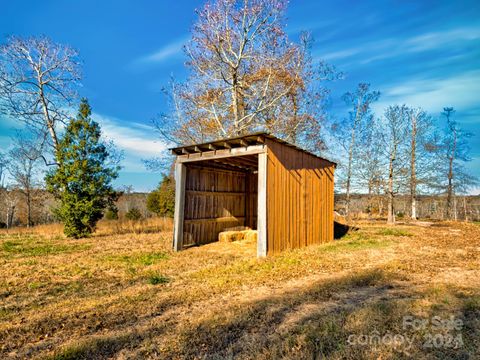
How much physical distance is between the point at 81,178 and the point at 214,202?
6354 mm

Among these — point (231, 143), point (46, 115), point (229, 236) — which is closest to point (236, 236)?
point (229, 236)

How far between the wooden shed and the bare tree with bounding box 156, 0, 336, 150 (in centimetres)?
393

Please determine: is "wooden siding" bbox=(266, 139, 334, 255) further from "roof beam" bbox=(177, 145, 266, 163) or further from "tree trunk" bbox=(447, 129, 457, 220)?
"tree trunk" bbox=(447, 129, 457, 220)

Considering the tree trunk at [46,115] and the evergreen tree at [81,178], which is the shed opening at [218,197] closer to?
the evergreen tree at [81,178]

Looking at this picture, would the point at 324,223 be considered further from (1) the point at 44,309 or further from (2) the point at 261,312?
(1) the point at 44,309

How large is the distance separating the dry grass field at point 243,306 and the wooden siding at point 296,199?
84 cm

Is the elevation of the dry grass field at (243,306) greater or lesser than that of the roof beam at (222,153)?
lesser

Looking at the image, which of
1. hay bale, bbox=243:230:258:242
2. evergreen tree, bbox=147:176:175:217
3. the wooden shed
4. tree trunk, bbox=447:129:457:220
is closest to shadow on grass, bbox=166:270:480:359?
the wooden shed

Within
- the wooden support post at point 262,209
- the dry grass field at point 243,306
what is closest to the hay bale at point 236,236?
the dry grass field at point 243,306

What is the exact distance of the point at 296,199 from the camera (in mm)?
8828

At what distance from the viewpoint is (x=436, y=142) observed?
21266 millimetres

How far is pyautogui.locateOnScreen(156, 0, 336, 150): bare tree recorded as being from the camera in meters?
12.8

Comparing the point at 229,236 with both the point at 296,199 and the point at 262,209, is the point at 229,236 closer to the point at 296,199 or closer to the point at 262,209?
the point at 296,199

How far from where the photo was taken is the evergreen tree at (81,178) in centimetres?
1262
